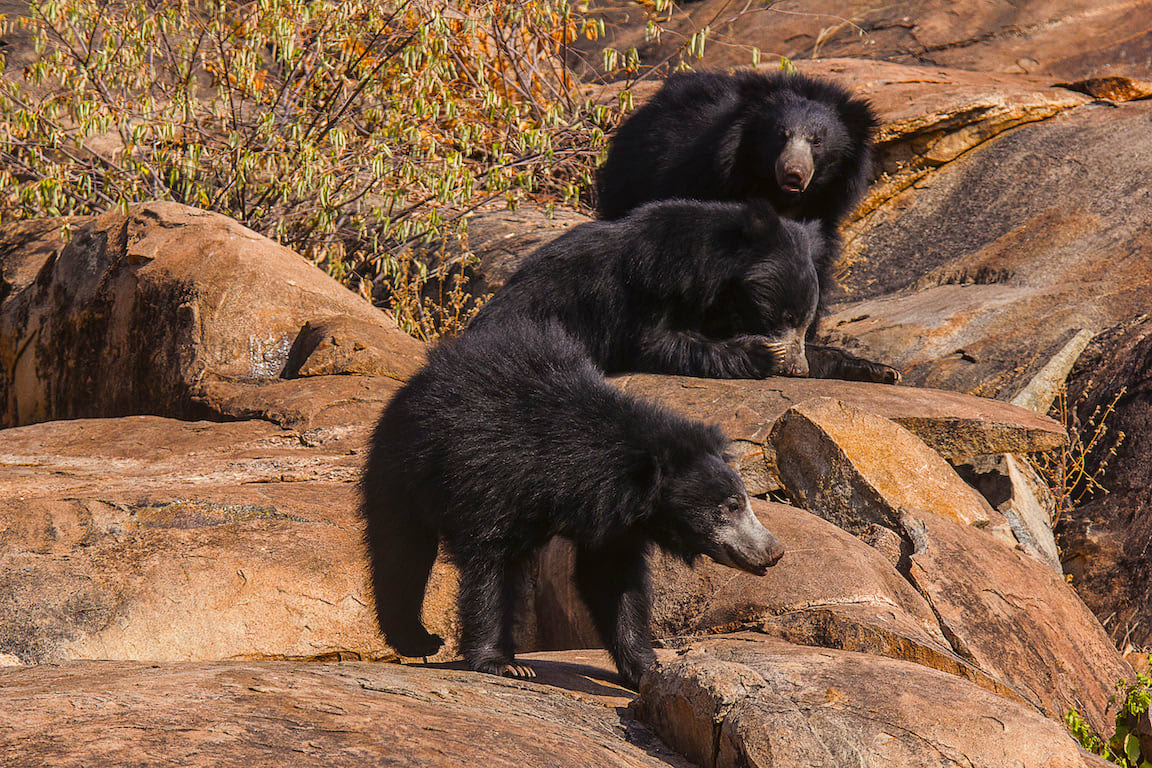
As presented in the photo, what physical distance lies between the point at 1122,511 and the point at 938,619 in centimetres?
266

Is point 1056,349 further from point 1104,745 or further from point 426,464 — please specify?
point 426,464

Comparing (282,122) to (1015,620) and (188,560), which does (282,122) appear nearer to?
(188,560)

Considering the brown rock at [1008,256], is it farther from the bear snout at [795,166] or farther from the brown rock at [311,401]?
the brown rock at [311,401]

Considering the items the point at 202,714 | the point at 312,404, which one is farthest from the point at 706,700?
the point at 312,404

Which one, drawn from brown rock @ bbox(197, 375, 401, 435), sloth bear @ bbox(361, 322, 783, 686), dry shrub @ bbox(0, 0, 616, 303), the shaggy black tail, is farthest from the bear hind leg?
dry shrub @ bbox(0, 0, 616, 303)

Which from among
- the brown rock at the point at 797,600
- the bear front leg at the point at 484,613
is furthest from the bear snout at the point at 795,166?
the bear front leg at the point at 484,613

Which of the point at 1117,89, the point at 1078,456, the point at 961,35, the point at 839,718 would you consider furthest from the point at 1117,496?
the point at 961,35

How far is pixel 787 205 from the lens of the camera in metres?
6.85

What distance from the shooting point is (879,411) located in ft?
16.2

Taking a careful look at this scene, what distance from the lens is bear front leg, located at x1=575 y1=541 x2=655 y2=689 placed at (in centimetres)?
344

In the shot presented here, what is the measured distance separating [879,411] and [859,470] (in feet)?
1.94

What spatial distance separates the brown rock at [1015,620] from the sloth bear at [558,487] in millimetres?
909

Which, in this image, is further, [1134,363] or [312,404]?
[1134,363]

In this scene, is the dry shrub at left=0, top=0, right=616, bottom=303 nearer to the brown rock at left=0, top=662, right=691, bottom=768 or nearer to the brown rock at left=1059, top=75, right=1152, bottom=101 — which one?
the brown rock at left=1059, top=75, right=1152, bottom=101
